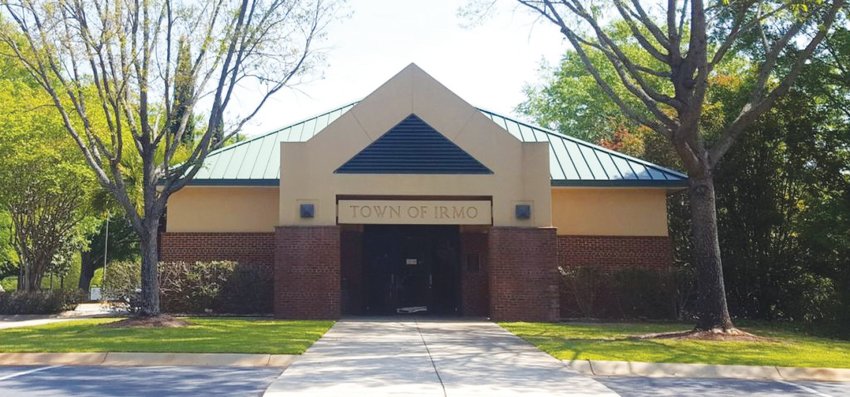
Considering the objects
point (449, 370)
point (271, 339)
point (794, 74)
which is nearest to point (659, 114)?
point (794, 74)

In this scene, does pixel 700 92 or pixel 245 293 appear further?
pixel 245 293

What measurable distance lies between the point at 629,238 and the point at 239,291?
1193cm

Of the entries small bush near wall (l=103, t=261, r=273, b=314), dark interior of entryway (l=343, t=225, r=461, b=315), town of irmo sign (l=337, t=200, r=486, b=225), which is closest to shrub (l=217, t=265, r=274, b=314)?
small bush near wall (l=103, t=261, r=273, b=314)

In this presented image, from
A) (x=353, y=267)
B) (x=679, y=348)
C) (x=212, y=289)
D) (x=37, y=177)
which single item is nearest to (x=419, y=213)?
(x=353, y=267)

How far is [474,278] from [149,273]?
956 cm

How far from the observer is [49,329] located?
17.5 meters

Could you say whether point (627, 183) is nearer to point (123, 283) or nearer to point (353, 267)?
point (353, 267)

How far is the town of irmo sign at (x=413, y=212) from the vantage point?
69.0ft

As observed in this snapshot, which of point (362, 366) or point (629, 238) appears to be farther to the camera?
point (629, 238)

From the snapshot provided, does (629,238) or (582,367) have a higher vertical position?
(629,238)

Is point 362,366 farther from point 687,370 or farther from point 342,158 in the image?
point 342,158

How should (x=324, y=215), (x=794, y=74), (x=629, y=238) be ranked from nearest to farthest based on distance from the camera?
(x=794, y=74)
(x=324, y=215)
(x=629, y=238)

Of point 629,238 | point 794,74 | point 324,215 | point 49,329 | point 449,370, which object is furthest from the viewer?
point 629,238

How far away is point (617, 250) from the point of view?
23.5m
